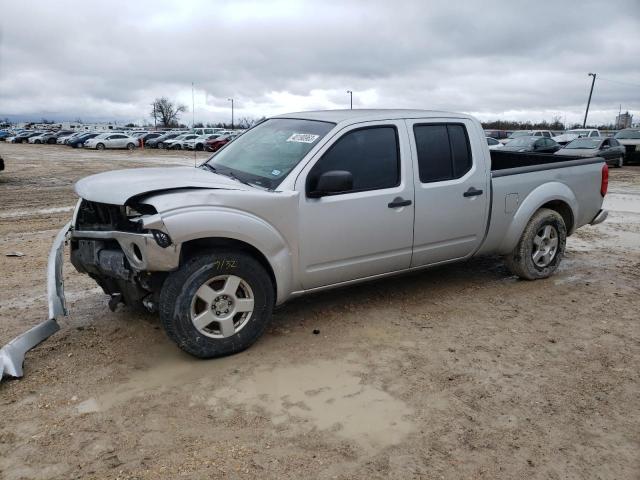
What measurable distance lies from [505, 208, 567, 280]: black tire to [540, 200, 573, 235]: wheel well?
4.1 inches

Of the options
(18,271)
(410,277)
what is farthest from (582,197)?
(18,271)

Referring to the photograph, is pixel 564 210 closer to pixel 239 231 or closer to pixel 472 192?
pixel 472 192

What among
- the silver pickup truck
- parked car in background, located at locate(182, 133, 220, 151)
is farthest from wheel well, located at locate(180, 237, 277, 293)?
parked car in background, located at locate(182, 133, 220, 151)

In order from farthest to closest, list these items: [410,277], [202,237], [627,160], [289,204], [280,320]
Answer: [627,160] < [410,277] < [280,320] < [289,204] < [202,237]

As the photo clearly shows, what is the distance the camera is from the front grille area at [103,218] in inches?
155

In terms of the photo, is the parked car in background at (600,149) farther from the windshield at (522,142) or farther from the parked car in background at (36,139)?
the parked car in background at (36,139)

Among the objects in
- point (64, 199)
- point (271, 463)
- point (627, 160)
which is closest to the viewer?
point (271, 463)

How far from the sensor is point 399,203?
465 centimetres

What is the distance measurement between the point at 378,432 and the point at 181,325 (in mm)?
1520

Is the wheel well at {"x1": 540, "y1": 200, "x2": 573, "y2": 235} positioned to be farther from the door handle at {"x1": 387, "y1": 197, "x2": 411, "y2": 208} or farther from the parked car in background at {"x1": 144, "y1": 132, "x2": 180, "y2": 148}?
the parked car in background at {"x1": 144, "y1": 132, "x2": 180, "y2": 148}

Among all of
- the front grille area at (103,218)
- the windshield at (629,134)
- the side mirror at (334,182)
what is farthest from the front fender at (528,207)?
the windshield at (629,134)

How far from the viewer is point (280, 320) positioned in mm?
4809

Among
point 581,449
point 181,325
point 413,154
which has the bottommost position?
point 581,449

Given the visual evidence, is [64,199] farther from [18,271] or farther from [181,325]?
[181,325]
